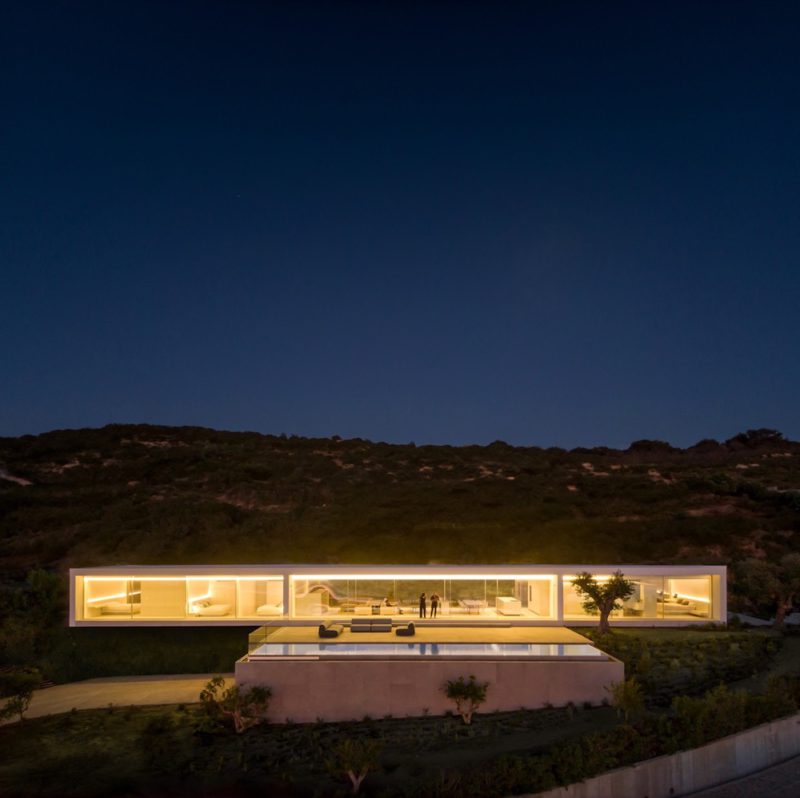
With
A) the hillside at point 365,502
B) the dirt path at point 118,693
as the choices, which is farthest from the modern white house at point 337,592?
the hillside at point 365,502

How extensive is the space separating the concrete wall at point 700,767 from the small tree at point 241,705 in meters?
6.29

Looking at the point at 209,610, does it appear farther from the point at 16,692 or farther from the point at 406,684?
the point at 406,684

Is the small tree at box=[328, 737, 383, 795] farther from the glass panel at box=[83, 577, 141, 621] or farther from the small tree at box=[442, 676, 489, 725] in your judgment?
the glass panel at box=[83, 577, 141, 621]

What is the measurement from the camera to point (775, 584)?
20781mm

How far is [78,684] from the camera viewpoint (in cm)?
1905

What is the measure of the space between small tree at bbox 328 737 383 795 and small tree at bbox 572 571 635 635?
8.57m

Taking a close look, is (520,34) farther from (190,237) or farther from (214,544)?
(214,544)

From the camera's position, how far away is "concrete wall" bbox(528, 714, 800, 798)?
36.4 ft

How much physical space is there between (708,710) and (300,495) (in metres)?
29.4

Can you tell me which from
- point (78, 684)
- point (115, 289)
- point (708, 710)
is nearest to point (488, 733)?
point (708, 710)

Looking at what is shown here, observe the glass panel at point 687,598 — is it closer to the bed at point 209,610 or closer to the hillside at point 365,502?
the hillside at point 365,502

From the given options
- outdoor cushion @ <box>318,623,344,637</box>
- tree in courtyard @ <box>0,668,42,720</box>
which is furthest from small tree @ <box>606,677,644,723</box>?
tree in courtyard @ <box>0,668,42,720</box>

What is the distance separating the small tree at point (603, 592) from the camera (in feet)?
59.2

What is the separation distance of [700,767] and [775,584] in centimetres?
1066
